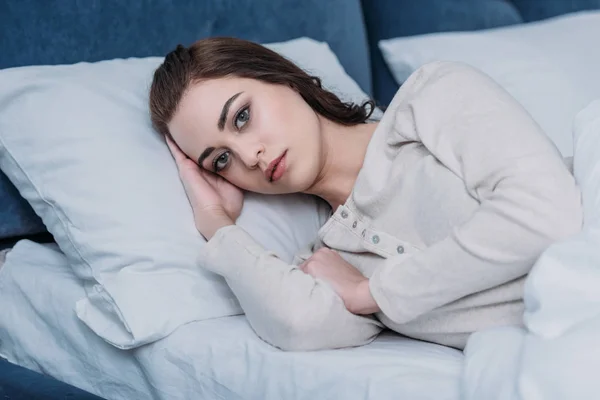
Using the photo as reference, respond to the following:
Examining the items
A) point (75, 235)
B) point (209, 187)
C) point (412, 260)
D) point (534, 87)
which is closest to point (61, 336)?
point (75, 235)

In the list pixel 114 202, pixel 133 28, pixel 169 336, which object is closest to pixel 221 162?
pixel 114 202

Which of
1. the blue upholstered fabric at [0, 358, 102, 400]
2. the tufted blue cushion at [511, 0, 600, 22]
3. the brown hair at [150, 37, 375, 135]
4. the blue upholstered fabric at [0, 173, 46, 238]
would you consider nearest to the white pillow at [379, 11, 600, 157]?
the tufted blue cushion at [511, 0, 600, 22]

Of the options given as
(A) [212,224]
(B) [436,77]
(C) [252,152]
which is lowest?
(A) [212,224]

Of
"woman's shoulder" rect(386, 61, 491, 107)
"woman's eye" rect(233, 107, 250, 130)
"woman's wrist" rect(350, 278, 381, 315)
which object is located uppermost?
"woman's shoulder" rect(386, 61, 491, 107)

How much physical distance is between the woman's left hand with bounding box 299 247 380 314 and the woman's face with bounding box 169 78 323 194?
159mm

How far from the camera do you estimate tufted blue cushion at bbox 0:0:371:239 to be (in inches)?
64.6

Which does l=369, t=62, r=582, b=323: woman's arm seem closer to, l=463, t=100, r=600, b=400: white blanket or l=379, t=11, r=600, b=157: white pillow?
l=463, t=100, r=600, b=400: white blanket

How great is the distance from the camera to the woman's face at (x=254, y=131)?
1445 millimetres

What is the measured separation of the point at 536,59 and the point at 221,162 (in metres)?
0.97

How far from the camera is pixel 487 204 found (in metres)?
1.17

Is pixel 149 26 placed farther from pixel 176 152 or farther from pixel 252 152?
pixel 252 152

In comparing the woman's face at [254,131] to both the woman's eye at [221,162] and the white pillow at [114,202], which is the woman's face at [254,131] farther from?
the white pillow at [114,202]

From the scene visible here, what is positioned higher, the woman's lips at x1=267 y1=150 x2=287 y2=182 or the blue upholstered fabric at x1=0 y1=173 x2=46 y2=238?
the woman's lips at x1=267 y1=150 x2=287 y2=182

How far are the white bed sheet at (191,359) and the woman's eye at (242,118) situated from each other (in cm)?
32
